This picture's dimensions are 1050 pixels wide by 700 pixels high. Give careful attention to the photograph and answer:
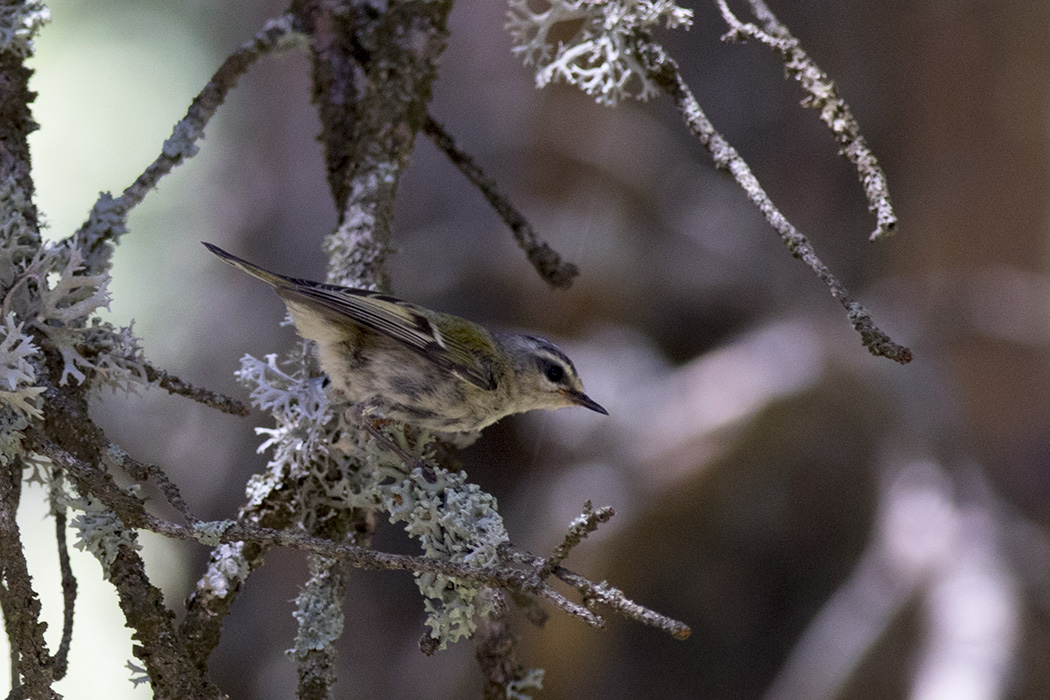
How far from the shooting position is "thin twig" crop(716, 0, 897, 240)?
1.16 m

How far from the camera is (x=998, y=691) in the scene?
9.41 ft

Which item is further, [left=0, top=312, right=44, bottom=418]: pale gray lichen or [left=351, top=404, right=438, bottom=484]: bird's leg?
[left=351, top=404, right=438, bottom=484]: bird's leg

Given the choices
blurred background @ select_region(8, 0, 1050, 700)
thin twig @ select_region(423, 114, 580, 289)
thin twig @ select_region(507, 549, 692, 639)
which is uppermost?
blurred background @ select_region(8, 0, 1050, 700)

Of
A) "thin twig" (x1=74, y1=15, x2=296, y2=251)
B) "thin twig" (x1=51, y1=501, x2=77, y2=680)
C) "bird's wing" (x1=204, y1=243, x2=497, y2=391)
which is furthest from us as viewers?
"bird's wing" (x1=204, y1=243, x2=497, y2=391)

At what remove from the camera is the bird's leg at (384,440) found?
1.44 m

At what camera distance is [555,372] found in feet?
6.43

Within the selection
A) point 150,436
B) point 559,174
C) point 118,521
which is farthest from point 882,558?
point 150,436

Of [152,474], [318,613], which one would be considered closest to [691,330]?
[318,613]

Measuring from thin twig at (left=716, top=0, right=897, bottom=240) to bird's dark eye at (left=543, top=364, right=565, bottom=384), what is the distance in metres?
0.81

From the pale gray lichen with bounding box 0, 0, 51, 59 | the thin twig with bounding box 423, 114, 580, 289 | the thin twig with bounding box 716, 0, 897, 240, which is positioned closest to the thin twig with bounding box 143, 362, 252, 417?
the pale gray lichen with bounding box 0, 0, 51, 59

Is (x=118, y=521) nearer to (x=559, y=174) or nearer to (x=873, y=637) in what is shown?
(x=873, y=637)

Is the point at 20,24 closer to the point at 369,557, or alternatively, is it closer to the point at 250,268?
the point at 250,268

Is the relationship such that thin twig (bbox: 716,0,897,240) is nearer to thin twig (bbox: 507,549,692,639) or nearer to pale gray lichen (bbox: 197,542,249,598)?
thin twig (bbox: 507,549,692,639)

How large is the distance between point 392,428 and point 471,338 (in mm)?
404
